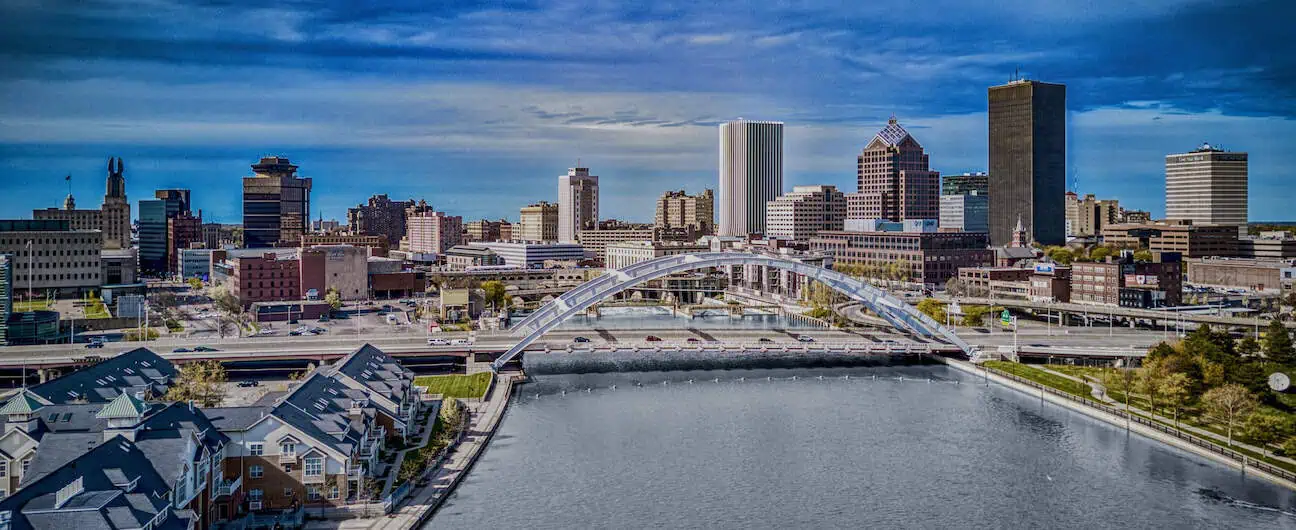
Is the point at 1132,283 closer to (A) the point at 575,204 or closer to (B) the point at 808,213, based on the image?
(B) the point at 808,213

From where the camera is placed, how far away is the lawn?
47.2 metres

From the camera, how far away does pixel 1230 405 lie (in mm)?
37594

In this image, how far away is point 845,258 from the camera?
120375mm

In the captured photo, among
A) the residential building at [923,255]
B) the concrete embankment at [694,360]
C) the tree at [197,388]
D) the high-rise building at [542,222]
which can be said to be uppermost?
the high-rise building at [542,222]

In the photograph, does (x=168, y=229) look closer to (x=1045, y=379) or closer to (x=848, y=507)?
(x=1045, y=379)

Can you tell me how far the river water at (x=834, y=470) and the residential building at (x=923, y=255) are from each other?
198ft

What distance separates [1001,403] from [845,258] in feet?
241

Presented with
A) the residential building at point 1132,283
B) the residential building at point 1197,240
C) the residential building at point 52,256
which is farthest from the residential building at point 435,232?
the residential building at point 1132,283

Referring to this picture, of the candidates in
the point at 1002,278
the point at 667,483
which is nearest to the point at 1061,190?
the point at 1002,278

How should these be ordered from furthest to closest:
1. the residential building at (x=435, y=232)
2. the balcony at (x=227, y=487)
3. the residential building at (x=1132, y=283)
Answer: the residential building at (x=435, y=232)
the residential building at (x=1132, y=283)
the balcony at (x=227, y=487)

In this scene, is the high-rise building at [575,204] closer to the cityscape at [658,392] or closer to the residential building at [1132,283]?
the cityscape at [658,392]

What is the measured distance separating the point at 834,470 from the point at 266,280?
6282 cm

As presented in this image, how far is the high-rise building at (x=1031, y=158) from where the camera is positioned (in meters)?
153

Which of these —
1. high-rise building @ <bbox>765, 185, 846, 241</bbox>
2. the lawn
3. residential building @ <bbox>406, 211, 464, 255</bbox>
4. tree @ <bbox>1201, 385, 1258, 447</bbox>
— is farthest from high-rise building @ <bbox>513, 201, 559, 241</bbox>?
tree @ <bbox>1201, 385, 1258, 447</bbox>
